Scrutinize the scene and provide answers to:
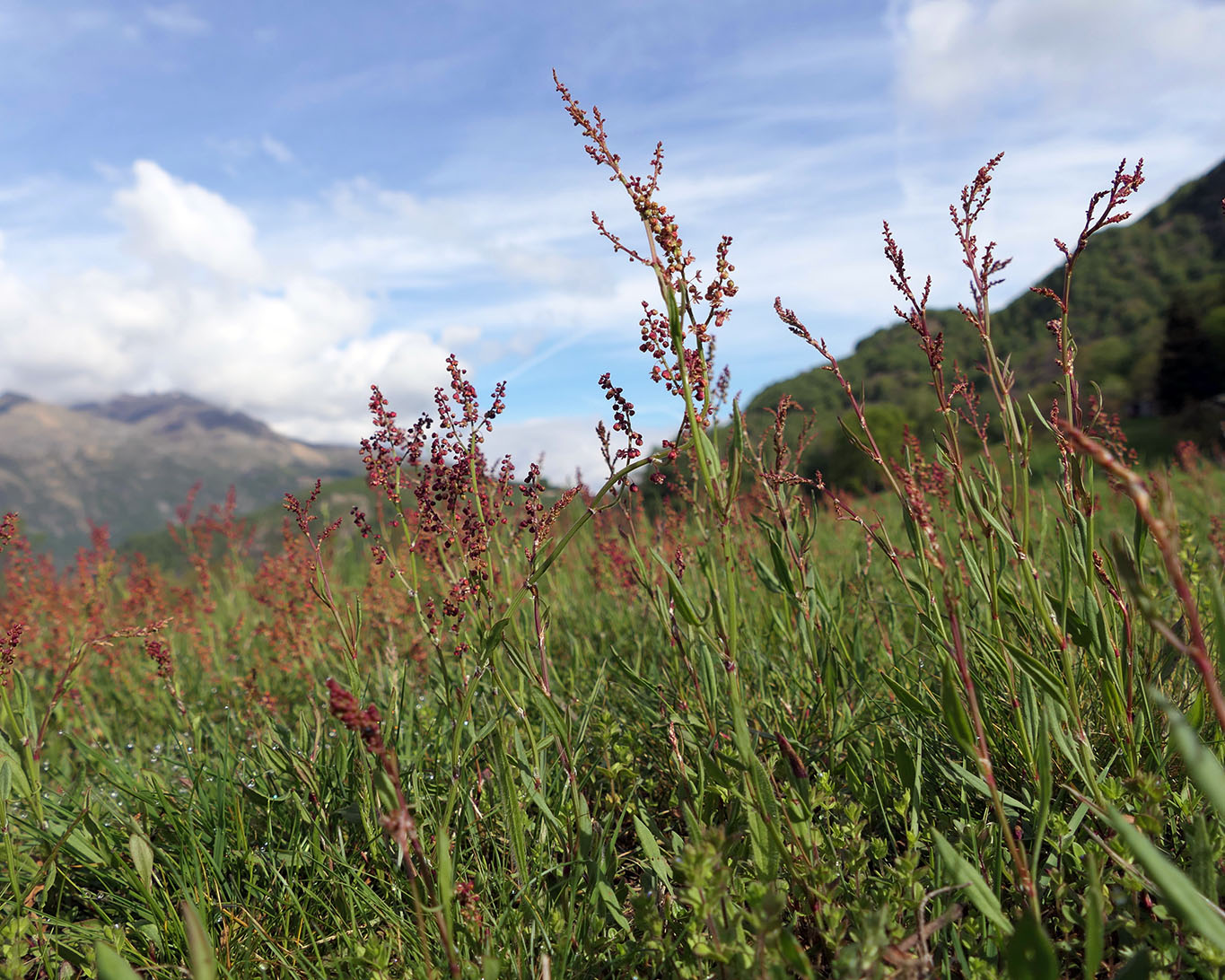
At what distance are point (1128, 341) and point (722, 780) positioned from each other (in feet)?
295

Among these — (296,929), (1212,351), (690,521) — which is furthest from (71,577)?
(1212,351)

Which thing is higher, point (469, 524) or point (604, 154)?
point (604, 154)

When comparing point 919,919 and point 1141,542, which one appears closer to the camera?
point 919,919

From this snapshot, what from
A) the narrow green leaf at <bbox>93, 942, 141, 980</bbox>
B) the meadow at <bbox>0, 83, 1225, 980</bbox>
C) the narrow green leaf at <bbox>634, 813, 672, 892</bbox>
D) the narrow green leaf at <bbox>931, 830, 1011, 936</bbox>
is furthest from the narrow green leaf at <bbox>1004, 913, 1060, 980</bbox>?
the narrow green leaf at <bbox>93, 942, 141, 980</bbox>

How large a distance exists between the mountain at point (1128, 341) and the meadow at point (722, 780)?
3546cm

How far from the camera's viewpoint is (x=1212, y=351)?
149 feet

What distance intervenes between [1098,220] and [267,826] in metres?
3.27

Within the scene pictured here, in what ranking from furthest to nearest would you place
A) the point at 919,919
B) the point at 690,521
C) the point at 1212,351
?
the point at 1212,351
the point at 690,521
the point at 919,919

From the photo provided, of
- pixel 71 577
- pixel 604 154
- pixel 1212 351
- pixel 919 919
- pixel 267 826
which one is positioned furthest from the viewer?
pixel 1212 351

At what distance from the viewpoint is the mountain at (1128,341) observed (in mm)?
46344

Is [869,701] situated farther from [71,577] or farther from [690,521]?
[71,577]

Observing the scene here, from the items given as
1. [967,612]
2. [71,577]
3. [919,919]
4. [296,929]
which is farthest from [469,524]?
[71,577]

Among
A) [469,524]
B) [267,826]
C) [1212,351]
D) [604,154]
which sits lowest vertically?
[267,826]

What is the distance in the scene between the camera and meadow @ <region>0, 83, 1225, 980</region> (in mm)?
1466
